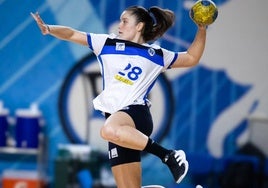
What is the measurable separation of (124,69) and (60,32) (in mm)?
555

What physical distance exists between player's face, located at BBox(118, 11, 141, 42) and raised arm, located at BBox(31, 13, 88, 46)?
0.30 meters

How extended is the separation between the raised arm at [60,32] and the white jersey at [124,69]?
8 cm

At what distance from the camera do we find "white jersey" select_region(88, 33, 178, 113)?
5.91 m

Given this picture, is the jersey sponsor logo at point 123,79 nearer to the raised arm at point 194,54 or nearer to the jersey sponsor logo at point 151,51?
the jersey sponsor logo at point 151,51

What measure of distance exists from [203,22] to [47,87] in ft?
12.7

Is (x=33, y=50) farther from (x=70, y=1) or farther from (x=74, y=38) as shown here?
(x=74, y=38)

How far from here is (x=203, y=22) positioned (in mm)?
6039

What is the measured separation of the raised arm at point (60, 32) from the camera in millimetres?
5922

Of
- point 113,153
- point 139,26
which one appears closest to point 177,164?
point 113,153

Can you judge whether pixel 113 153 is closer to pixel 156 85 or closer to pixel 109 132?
pixel 109 132

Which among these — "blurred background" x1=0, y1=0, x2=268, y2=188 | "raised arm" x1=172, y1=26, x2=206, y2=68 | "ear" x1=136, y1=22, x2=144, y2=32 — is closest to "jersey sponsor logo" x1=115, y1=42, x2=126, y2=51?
"ear" x1=136, y1=22, x2=144, y2=32

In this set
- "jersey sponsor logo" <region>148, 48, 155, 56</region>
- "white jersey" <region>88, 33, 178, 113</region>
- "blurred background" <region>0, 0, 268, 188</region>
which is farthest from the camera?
"blurred background" <region>0, 0, 268, 188</region>

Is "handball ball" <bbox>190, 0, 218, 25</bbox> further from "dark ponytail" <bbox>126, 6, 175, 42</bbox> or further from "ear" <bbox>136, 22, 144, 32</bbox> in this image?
"ear" <bbox>136, 22, 144, 32</bbox>

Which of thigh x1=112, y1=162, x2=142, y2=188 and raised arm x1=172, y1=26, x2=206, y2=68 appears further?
raised arm x1=172, y1=26, x2=206, y2=68
